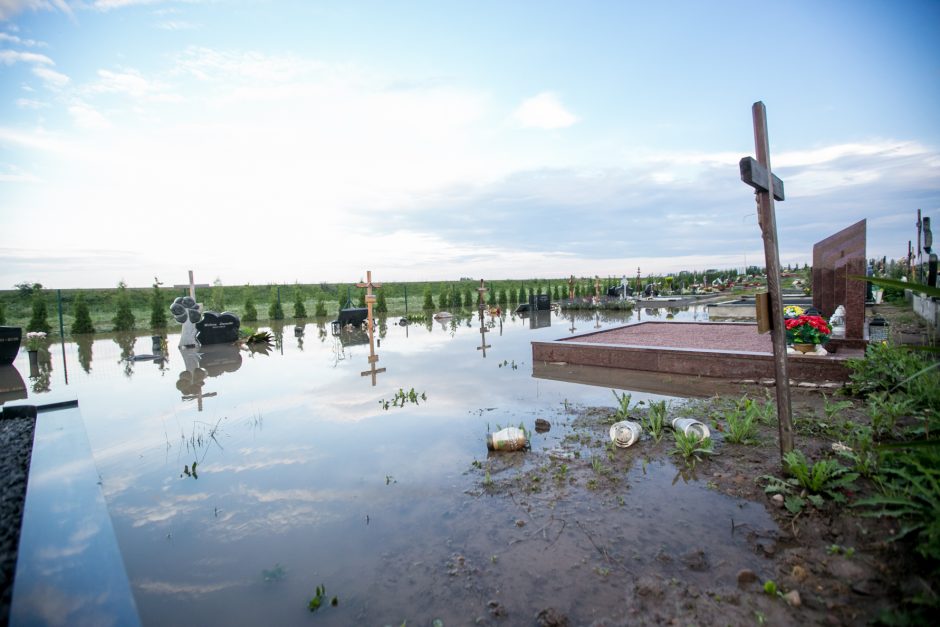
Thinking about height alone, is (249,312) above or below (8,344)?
above

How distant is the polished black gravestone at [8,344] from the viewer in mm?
11438

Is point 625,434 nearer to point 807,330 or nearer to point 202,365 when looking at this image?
point 807,330

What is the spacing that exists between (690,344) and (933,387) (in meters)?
5.69

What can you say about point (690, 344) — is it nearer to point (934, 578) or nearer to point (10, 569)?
point (934, 578)

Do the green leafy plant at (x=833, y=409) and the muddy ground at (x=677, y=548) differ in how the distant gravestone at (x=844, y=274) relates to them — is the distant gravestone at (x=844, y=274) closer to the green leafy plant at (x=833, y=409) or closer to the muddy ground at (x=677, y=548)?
the green leafy plant at (x=833, y=409)

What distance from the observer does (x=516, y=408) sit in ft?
20.1

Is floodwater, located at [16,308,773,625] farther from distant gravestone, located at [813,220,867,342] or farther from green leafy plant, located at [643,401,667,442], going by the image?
distant gravestone, located at [813,220,867,342]

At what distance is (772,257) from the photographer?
3.62 metres

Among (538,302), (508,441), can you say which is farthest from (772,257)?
(538,302)

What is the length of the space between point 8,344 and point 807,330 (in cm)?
1746

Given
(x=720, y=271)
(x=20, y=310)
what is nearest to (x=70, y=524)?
(x=20, y=310)

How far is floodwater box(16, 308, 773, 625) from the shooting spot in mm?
A: 2529

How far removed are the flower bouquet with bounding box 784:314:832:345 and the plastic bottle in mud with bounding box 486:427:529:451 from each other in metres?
5.12

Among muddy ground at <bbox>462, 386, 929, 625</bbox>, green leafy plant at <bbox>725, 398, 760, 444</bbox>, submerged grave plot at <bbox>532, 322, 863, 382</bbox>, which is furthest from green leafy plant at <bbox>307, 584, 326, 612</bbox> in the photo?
submerged grave plot at <bbox>532, 322, 863, 382</bbox>
